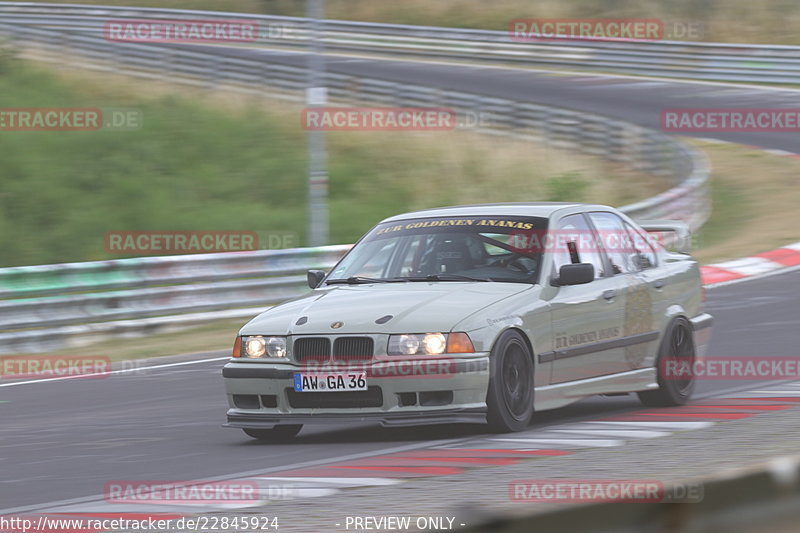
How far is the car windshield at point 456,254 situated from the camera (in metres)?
8.98

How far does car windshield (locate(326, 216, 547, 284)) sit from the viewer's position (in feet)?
29.5

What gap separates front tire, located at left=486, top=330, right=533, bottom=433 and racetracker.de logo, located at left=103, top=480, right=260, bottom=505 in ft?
5.58

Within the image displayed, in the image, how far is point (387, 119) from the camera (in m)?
30.3

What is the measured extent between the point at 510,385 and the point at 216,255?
9.03 m

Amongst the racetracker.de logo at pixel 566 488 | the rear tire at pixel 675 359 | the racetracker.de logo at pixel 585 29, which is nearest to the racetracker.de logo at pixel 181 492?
the racetracker.de logo at pixel 566 488

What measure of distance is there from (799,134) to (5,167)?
1751 centimetres

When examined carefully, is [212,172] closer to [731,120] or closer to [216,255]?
[216,255]

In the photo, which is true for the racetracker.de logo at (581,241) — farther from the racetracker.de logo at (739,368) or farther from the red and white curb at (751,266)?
the red and white curb at (751,266)

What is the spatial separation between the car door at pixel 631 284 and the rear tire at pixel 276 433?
2.29 m

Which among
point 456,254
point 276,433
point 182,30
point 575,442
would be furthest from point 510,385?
point 182,30

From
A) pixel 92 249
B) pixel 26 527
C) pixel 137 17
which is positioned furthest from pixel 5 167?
pixel 137 17

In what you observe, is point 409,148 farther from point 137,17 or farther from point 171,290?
point 137,17

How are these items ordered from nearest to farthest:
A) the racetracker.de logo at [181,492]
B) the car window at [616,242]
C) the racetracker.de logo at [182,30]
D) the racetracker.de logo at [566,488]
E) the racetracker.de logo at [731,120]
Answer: the racetracker.de logo at [566,488]
the racetracker.de logo at [181,492]
the car window at [616,242]
the racetracker.de logo at [731,120]
the racetracker.de logo at [182,30]

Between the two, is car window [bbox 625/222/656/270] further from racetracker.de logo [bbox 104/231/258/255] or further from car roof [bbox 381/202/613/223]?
racetracker.de logo [bbox 104/231/258/255]
